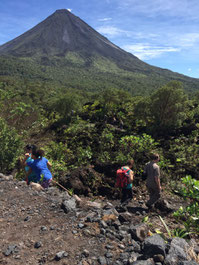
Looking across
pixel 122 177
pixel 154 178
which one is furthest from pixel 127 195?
pixel 154 178

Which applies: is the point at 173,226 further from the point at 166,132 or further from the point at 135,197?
the point at 166,132

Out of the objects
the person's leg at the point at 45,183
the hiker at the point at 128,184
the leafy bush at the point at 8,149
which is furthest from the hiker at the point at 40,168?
the leafy bush at the point at 8,149

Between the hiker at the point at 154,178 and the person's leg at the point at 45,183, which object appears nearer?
the hiker at the point at 154,178

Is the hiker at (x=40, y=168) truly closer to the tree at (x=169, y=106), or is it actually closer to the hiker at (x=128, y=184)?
the hiker at (x=128, y=184)

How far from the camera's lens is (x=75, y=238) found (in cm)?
334

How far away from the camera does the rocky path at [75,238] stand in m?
2.87

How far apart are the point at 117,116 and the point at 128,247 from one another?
16228mm

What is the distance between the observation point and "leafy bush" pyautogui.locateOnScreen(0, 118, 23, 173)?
8086 mm

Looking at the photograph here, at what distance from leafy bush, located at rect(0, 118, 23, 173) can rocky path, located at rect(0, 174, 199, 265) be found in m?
3.68

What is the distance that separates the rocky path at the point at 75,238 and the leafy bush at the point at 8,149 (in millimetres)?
3681

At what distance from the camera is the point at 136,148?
26.5ft

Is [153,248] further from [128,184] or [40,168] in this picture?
[40,168]

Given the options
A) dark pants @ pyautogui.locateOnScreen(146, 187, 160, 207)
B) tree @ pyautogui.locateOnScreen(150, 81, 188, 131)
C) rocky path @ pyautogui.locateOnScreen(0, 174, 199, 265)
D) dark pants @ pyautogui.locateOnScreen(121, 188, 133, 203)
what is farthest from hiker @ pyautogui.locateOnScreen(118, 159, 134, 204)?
tree @ pyautogui.locateOnScreen(150, 81, 188, 131)

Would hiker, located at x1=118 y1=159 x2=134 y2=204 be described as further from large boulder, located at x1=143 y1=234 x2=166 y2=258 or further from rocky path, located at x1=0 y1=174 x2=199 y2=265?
large boulder, located at x1=143 y1=234 x2=166 y2=258
